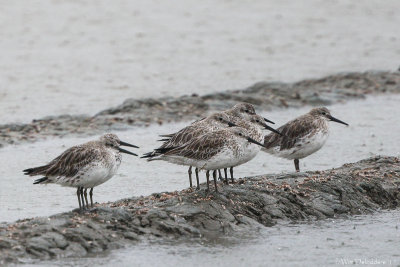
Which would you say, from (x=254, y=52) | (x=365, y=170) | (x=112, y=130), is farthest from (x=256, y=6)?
(x=365, y=170)

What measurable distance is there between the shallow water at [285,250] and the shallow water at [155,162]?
99.7 inches

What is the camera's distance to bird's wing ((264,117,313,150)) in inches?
560

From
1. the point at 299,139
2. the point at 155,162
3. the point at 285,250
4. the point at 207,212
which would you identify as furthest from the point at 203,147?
the point at 155,162

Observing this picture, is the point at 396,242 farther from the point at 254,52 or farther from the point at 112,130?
the point at 254,52

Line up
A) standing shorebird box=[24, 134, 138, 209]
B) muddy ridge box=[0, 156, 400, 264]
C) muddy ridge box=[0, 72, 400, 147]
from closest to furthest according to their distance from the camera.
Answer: muddy ridge box=[0, 156, 400, 264] → standing shorebird box=[24, 134, 138, 209] → muddy ridge box=[0, 72, 400, 147]

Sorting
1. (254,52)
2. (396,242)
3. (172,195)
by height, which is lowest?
(396,242)

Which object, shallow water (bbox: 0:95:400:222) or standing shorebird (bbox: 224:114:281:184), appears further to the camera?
shallow water (bbox: 0:95:400:222)

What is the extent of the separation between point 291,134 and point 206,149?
2942 mm

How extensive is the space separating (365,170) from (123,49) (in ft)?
46.9

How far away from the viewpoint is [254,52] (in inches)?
1050

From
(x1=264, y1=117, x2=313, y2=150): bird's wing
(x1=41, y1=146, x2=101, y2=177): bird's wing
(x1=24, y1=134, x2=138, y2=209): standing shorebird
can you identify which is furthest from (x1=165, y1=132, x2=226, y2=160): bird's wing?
(x1=264, y1=117, x2=313, y2=150): bird's wing

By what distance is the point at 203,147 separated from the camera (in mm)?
11820

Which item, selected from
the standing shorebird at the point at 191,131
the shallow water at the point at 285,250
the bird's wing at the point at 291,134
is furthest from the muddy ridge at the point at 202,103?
the shallow water at the point at 285,250

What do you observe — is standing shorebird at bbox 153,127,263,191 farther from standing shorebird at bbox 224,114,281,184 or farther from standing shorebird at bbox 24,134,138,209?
standing shorebird at bbox 24,134,138,209
